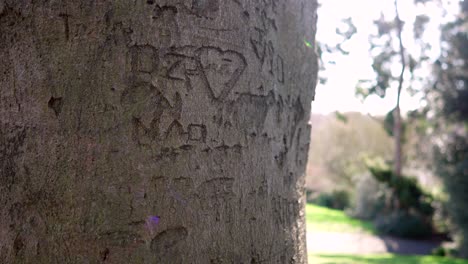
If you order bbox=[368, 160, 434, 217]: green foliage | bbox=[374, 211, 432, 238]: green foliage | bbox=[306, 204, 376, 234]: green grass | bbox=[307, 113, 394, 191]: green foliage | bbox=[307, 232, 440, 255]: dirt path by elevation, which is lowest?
bbox=[306, 204, 376, 234]: green grass

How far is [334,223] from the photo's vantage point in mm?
24188

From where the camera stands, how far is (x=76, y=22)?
5.19ft

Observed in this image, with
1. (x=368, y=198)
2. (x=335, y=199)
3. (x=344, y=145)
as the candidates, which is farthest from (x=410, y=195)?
(x=344, y=145)

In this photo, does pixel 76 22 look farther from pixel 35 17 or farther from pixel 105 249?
pixel 105 249

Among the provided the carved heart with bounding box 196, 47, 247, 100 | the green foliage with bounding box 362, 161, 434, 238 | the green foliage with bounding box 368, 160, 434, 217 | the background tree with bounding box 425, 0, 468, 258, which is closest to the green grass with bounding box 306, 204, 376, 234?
the green foliage with bounding box 362, 161, 434, 238

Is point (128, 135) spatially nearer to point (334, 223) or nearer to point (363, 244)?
point (363, 244)

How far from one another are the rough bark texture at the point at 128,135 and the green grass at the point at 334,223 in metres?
20.9

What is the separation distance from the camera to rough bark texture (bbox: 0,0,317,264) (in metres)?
1.53

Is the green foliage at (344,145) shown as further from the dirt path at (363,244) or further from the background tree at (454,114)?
the background tree at (454,114)

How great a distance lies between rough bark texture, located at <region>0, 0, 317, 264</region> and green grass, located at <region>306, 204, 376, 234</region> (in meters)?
20.9

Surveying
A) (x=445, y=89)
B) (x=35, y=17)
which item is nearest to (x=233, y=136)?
(x=35, y=17)

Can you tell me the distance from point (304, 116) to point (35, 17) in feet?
3.14

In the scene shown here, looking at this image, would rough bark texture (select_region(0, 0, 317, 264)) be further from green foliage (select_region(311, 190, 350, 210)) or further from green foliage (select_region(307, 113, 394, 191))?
green foliage (select_region(311, 190, 350, 210))

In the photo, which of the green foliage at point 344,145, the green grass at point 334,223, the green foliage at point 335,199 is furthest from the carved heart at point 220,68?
the green foliage at point 335,199
